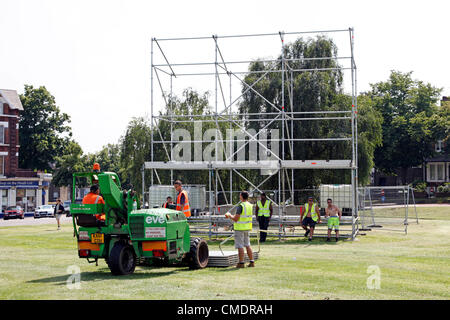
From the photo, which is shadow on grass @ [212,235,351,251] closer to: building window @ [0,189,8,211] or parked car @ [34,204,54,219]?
parked car @ [34,204,54,219]

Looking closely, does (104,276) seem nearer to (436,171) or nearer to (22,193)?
(22,193)

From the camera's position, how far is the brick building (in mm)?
57312

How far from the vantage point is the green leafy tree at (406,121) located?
61.9m

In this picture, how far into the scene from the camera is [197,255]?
43.3 ft

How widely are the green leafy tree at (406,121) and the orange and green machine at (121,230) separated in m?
53.0

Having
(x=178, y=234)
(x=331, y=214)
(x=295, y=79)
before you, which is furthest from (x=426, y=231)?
(x=178, y=234)

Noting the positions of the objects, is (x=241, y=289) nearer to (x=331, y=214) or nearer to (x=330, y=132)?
(x=331, y=214)

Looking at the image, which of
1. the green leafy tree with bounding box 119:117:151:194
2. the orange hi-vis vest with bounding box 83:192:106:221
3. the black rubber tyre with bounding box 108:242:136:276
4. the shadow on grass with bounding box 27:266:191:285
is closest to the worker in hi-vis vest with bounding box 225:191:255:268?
the shadow on grass with bounding box 27:266:191:285

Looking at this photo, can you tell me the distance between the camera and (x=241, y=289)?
407 inches

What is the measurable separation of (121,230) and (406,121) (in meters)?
56.1

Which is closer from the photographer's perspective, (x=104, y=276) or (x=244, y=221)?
(x=104, y=276)

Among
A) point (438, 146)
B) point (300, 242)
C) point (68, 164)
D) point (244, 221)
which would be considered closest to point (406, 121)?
point (438, 146)

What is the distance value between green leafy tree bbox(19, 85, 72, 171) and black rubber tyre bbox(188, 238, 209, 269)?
56496mm

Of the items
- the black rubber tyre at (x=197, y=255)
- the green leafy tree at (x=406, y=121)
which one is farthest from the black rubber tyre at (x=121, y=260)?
the green leafy tree at (x=406, y=121)
